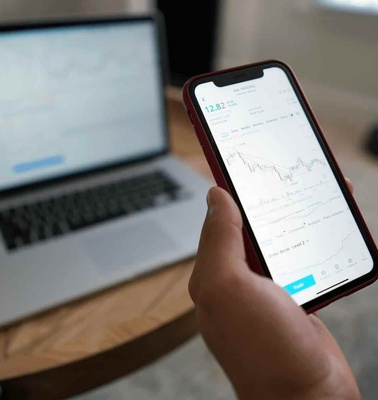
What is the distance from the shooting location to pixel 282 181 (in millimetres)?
459

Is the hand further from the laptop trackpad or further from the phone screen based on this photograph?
the laptop trackpad

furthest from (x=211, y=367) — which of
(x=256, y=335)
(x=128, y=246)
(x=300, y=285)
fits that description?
(x=256, y=335)

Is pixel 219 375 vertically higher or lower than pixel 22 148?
lower

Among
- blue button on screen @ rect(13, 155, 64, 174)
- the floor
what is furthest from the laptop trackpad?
the floor

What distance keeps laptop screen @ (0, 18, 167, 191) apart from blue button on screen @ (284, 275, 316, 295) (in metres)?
0.46

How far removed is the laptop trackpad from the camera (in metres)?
0.57

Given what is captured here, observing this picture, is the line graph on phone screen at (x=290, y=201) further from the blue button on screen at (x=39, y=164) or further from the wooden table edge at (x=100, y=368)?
the blue button on screen at (x=39, y=164)

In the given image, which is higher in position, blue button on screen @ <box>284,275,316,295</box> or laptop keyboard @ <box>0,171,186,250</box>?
blue button on screen @ <box>284,275,316,295</box>

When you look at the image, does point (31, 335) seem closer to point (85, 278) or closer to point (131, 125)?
point (85, 278)

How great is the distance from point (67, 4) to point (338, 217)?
3.41ft

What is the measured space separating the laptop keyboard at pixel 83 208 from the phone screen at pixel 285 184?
0.27m

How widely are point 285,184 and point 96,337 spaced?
0.27 meters

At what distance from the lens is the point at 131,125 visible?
792mm

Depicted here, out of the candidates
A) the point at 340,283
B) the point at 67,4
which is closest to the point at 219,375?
the point at 340,283
